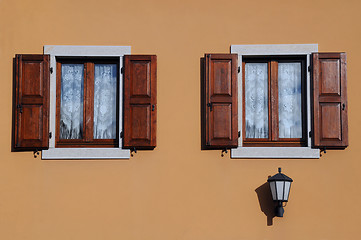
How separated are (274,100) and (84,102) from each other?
2378 mm

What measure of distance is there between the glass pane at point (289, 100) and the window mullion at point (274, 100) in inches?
1.8

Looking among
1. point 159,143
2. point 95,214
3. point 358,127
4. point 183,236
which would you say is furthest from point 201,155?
point 358,127

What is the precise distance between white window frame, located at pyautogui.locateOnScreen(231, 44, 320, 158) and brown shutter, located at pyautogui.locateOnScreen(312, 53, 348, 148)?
0.10 metres

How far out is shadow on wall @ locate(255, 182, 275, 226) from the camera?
7.38 m

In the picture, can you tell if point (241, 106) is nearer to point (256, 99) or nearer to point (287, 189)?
point (256, 99)

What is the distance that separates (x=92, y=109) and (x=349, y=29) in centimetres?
335

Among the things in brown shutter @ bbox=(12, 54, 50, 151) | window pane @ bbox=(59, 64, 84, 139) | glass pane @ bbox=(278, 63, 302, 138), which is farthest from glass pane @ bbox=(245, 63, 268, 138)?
brown shutter @ bbox=(12, 54, 50, 151)

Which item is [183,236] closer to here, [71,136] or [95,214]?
[95,214]

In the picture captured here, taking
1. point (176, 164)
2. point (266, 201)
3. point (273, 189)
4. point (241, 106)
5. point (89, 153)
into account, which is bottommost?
point (266, 201)

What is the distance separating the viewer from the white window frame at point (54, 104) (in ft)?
24.5

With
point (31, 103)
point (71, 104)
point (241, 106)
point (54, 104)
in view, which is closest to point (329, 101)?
point (241, 106)

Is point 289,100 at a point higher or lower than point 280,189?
higher

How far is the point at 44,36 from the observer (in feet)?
25.2

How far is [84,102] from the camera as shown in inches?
303
